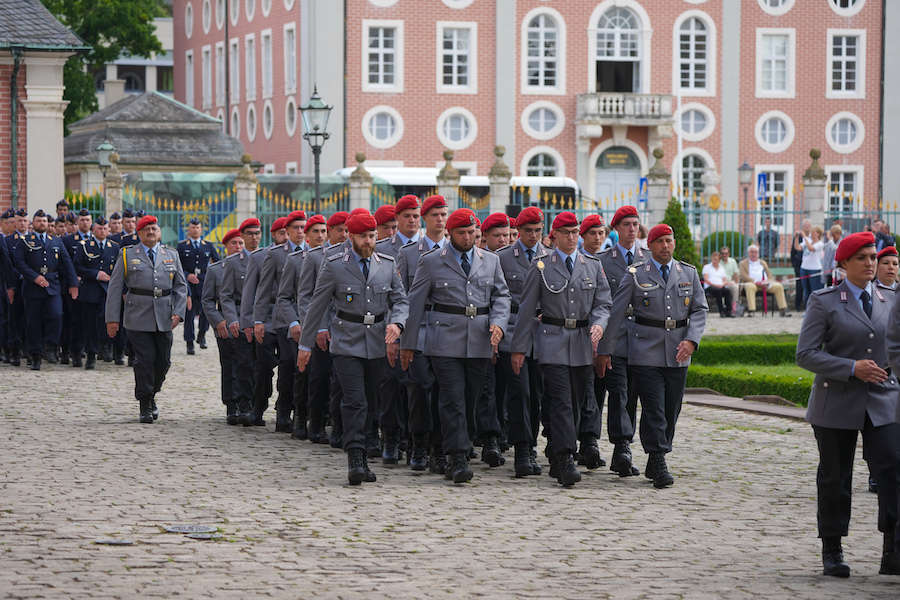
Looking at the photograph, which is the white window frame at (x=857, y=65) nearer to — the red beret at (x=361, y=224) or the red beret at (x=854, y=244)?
the red beret at (x=361, y=224)

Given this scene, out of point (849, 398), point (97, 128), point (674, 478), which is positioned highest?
point (97, 128)

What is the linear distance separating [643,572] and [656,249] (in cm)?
374

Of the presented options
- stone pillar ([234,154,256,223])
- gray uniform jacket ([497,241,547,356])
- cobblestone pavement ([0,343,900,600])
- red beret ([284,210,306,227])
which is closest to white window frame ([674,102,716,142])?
stone pillar ([234,154,256,223])

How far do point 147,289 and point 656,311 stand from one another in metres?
5.62

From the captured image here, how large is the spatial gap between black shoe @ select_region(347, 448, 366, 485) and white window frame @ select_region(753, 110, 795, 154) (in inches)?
1758

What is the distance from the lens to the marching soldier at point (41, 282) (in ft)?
68.4

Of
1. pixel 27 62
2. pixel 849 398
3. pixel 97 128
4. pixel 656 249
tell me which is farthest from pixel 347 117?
pixel 849 398

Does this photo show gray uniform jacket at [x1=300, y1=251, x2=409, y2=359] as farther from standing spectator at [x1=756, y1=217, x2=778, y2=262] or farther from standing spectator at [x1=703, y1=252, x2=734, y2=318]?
standing spectator at [x1=756, y1=217, x2=778, y2=262]

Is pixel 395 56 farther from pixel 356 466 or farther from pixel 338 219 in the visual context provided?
pixel 356 466

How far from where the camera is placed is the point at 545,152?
5272 centimetres

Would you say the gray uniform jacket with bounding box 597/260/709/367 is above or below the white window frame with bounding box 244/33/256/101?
below

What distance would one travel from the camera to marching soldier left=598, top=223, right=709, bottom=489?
11.4 meters

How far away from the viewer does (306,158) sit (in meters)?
51.6

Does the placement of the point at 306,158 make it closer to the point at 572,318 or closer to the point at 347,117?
the point at 347,117
